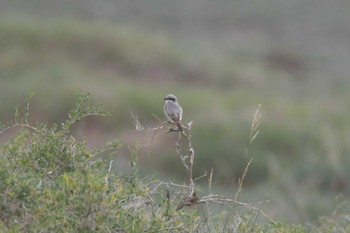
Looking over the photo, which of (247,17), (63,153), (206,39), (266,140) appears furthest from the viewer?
(247,17)

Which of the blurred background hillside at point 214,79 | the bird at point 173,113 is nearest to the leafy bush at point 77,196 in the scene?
the bird at point 173,113

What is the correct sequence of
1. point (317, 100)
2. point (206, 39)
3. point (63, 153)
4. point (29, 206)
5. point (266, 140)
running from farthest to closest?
point (206, 39) < point (317, 100) < point (266, 140) < point (63, 153) < point (29, 206)

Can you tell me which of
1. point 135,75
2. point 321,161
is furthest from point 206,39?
point 321,161

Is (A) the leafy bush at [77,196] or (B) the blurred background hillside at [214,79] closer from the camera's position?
(A) the leafy bush at [77,196]

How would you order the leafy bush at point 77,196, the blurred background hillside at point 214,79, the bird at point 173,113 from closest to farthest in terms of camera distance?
the leafy bush at point 77,196 < the bird at point 173,113 < the blurred background hillside at point 214,79

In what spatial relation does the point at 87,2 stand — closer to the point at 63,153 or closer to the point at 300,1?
the point at 300,1

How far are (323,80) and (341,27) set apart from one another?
5.42 meters

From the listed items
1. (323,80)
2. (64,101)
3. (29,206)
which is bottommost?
(323,80)

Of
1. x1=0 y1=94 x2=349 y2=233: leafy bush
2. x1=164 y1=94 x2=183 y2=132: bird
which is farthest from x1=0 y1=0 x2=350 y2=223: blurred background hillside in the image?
x1=0 y1=94 x2=349 y2=233: leafy bush

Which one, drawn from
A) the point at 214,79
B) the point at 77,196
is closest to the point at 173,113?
the point at 77,196

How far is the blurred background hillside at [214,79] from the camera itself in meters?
14.5

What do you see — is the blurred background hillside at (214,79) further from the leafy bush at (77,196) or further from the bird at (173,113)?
the leafy bush at (77,196)

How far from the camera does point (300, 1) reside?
30.5 m

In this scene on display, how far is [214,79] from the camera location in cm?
2112
